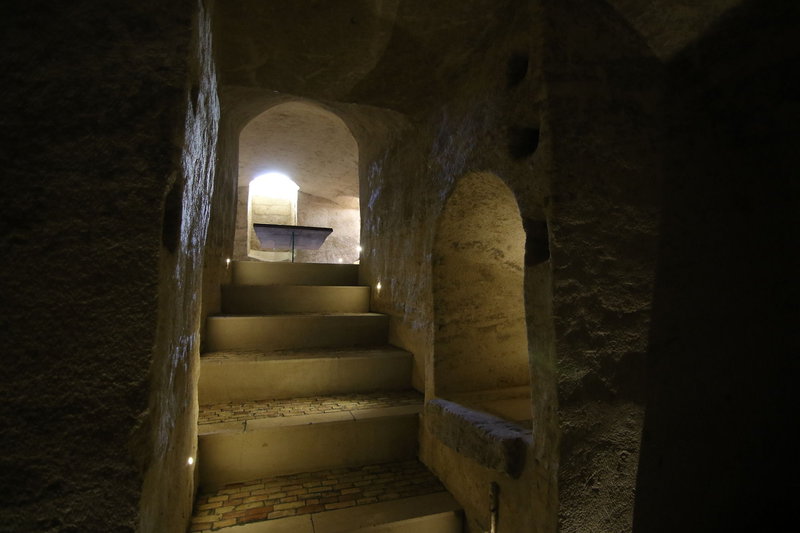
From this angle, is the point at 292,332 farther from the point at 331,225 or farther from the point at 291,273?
the point at 331,225

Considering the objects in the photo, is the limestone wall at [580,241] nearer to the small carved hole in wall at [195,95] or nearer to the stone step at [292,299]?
the small carved hole in wall at [195,95]

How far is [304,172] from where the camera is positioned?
27.0 feet

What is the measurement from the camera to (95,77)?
0.99 metres

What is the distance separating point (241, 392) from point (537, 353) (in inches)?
81.5

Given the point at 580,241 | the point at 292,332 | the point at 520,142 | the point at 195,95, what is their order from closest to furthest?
the point at 195,95 < the point at 580,241 < the point at 520,142 < the point at 292,332

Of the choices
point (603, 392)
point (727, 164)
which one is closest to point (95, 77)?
point (603, 392)

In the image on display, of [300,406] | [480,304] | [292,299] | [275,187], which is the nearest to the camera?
[480,304]

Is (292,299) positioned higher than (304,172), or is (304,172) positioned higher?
(304,172)

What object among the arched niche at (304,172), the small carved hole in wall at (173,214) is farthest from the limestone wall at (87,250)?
the arched niche at (304,172)

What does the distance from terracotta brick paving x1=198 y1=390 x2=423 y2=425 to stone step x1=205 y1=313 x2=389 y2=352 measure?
62cm

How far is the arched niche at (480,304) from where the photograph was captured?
7.68 feet

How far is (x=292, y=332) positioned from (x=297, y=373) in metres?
→ 0.54

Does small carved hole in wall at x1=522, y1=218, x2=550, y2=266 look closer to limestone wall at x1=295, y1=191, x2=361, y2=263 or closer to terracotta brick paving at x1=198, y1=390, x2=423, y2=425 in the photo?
terracotta brick paving at x1=198, y1=390, x2=423, y2=425

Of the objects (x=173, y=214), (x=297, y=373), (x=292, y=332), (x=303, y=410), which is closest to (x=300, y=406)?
(x=303, y=410)
